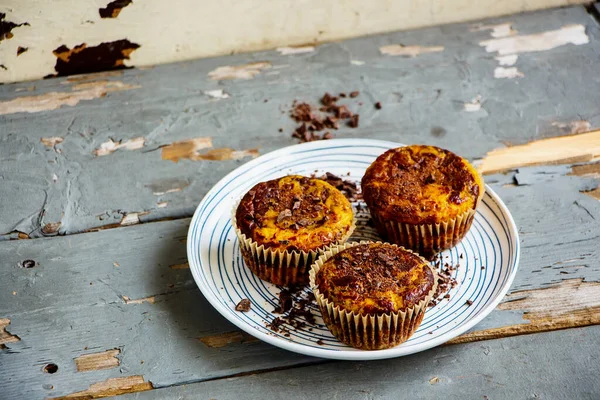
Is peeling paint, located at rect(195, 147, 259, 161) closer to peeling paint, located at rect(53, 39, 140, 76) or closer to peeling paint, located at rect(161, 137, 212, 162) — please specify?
peeling paint, located at rect(161, 137, 212, 162)

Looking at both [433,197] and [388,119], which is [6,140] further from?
[433,197]

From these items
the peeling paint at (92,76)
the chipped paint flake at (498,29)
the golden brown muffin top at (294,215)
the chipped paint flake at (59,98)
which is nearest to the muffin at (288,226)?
the golden brown muffin top at (294,215)

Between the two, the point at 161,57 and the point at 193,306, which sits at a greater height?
the point at 161,57

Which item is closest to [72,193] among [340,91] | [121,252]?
[121,252]

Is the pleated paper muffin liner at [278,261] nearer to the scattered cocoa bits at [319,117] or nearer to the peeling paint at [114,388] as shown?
the peeling paint at [114,388]

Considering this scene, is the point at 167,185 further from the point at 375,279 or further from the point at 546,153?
the point at 546,153

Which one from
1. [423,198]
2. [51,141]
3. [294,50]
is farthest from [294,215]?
[294,50]

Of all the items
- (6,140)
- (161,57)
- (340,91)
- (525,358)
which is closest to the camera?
(525,358)
